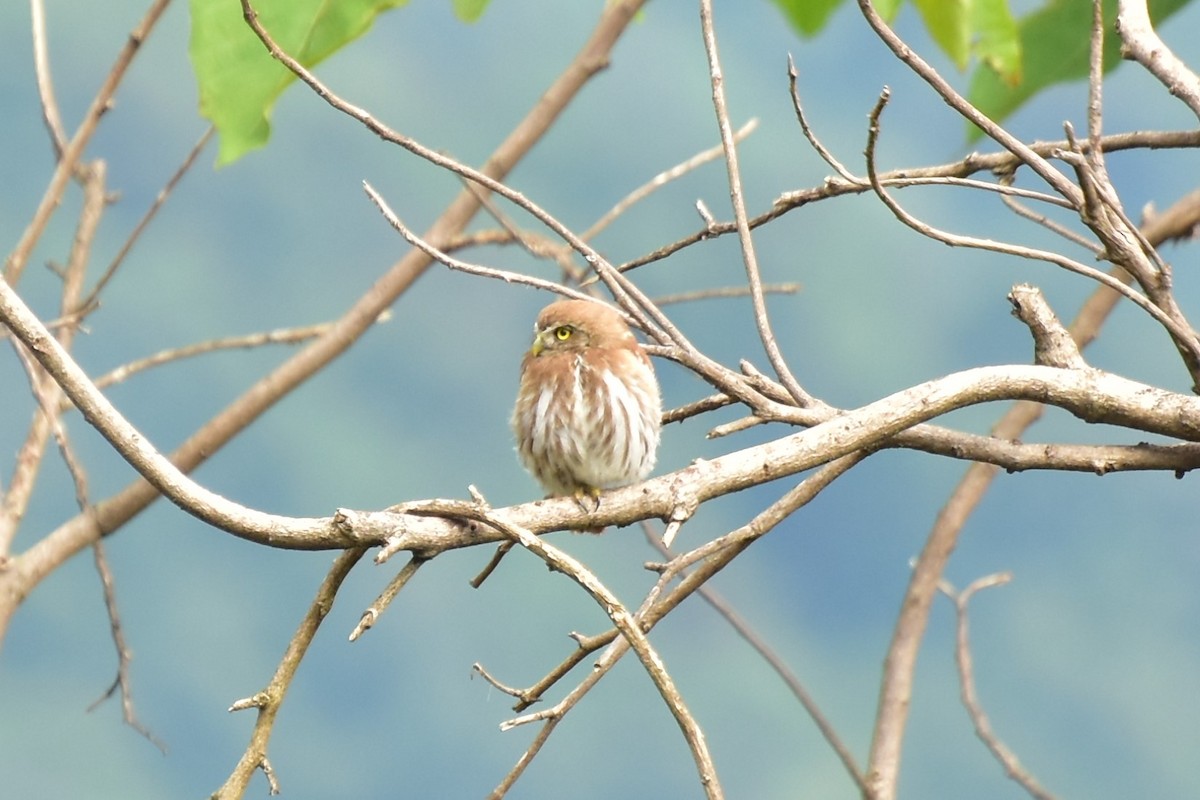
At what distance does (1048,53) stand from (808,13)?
2.49 ft

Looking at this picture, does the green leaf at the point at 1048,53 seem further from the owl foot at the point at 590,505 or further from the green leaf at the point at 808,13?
the owl foot at the point at 590,505

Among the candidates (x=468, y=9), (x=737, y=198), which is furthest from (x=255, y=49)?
(x=737, y=198)


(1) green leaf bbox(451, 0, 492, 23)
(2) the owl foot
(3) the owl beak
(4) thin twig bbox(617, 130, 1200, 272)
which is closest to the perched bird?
(3) the owl beak

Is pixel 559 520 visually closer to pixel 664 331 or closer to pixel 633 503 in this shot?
pixel 633 503

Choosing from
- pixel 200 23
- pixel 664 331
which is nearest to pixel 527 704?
pixel 664 331

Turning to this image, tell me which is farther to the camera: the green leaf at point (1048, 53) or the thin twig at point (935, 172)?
the green leaf at point (1048, 53)

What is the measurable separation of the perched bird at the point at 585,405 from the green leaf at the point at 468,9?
0.87 metres

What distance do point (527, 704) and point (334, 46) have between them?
1235mm

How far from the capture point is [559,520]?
7.97 feet

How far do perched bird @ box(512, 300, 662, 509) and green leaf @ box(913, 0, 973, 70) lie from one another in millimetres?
1029

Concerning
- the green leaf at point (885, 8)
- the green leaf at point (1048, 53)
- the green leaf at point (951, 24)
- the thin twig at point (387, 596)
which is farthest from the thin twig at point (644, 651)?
the green leaf at point (1048, 53)

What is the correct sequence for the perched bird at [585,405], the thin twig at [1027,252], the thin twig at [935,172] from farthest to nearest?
the perched bird at [585,405] → the thin twig at [935,172] → the thin twig at [1027,252]

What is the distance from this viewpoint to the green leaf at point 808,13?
304 centimetres

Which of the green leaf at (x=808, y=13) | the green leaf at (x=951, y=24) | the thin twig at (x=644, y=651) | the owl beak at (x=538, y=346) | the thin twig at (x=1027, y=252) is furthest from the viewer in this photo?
the owl beak at (x=538, y=346)
